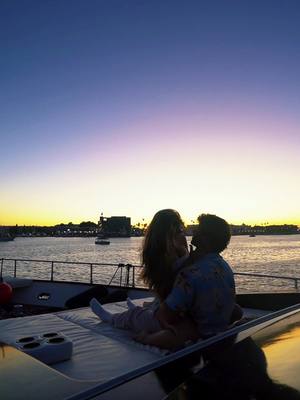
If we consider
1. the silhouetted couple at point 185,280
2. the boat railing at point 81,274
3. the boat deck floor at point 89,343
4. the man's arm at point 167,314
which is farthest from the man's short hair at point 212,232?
the boat railing at point 81,274

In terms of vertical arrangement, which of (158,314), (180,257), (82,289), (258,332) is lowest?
(82,289)

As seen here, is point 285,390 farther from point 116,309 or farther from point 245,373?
point 116,309

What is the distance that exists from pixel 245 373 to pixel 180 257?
231cm

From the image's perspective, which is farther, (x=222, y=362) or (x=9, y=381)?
(x=9, y=381)

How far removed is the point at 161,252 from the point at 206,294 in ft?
2.03

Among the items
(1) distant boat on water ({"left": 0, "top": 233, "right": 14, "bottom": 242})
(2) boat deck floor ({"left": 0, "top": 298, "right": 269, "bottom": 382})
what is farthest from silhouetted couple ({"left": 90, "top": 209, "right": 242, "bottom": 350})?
(1) distant boat on water ({"left": 0, "top": 233, "right": 14, "bottom": 242})

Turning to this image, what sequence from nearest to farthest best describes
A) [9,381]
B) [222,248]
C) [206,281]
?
1. [9,381]
2. [206,281]
3. [222,248]

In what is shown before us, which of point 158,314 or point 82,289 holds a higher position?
point 158,314

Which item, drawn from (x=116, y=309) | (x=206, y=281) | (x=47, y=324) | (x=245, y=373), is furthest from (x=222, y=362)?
(x=116, y=309)

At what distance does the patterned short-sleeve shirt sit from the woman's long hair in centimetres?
37

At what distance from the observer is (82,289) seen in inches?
438

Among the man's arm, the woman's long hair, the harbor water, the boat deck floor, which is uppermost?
the woman's long hair

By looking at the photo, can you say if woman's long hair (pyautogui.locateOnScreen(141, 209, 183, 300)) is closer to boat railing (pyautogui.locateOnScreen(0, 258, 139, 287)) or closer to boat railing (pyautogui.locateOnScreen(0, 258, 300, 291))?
boat railing (pyautogui.locateOnScreen(0, 258, 300, 291))

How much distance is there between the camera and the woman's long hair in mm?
3621
